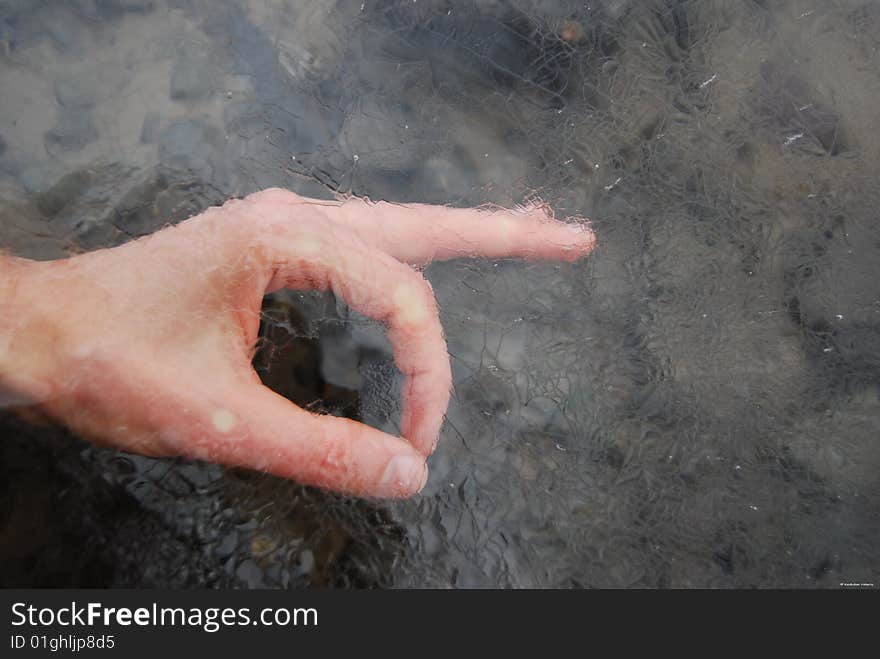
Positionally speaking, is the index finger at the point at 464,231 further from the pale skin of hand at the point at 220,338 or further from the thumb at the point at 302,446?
the thumb at the point at 302,446

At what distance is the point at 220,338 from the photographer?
1167mm

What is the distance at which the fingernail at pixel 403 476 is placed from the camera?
1233 mm

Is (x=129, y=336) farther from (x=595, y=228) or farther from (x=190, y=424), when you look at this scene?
(x=595, y=228)

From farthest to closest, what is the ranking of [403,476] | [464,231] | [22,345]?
[464,231] < [403,476] < [22,345]

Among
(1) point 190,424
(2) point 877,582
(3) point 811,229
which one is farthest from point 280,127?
(2) point 877,582

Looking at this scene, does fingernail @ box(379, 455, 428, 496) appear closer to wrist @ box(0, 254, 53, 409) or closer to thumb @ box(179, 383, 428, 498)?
thumb @ box(179, 383, 428, 498)

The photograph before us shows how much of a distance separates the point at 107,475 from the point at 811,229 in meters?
1.46

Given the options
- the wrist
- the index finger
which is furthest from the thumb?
the index finger

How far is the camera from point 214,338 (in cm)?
116

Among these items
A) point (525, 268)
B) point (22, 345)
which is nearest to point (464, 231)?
point (525, 268)

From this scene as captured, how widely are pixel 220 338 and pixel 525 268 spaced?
0.63 meters

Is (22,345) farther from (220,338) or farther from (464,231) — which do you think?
(464,231)

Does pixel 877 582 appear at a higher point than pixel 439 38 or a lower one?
lower

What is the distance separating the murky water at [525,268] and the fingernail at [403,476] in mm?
29
